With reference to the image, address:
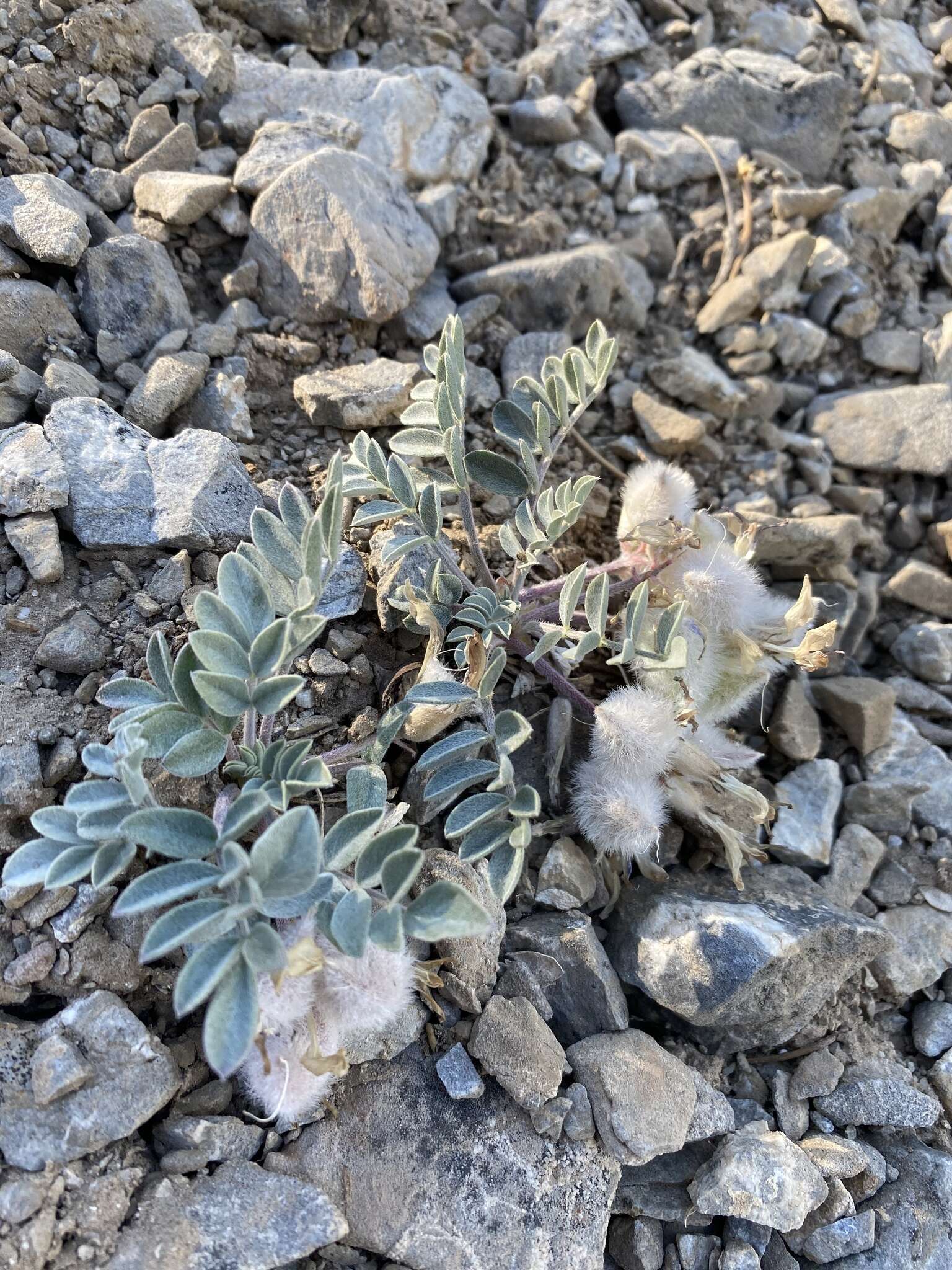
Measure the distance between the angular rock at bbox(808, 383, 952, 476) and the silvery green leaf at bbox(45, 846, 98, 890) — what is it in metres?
2.73

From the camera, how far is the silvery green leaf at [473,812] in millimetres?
1958

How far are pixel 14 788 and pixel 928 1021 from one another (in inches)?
87.8

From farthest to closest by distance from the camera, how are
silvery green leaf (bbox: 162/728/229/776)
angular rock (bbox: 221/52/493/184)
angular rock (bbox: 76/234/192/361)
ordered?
angular rock (bbox: 221/52/493/184) < angular rock (bbox: 76/234/192/361) < silvery green leaf (bbox: 162/728/229/776)

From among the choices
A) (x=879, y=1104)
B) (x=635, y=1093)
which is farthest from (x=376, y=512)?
(x=879, y=1104)

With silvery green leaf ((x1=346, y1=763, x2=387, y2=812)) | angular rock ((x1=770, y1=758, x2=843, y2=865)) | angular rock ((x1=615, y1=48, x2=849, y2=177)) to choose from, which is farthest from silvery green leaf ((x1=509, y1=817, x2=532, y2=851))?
angular rock ((x1=615, y1=48, x2=849, y2=177))

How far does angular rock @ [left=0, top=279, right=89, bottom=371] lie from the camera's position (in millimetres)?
2469

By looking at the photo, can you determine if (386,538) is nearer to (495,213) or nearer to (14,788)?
(14,788)

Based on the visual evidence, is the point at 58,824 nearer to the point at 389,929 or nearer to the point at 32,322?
the point at 389,929

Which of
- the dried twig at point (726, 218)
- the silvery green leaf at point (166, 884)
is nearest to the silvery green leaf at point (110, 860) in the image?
the silvery green leaf at point (166, 884)

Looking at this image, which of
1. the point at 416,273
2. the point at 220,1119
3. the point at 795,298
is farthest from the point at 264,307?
the point at 220,1119

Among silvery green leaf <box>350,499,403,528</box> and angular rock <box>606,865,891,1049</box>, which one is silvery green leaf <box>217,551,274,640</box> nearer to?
silvery green leaf <box>350,499,403,528</box>

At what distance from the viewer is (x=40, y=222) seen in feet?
8.36

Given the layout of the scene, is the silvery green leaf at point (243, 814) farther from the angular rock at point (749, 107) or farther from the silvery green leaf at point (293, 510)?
the angular rock at point (749, 107)

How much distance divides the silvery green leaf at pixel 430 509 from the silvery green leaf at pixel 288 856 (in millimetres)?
848
